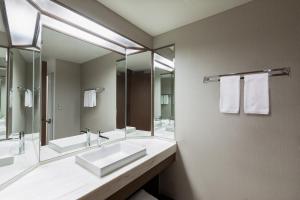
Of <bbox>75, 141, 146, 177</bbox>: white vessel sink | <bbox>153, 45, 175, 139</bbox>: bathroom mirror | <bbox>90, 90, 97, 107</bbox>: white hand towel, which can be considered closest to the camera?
<bbox>75, 141, 146, 177</bbox>: white vessel sink

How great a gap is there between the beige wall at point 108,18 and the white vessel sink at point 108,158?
1289 millimetres

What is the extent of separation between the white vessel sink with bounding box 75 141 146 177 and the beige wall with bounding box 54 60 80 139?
365 mm

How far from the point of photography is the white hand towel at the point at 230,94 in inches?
57.8

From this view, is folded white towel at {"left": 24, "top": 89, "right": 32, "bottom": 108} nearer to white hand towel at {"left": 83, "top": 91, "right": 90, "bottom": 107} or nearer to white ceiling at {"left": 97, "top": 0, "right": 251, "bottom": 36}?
white hand towel at {"left": 83, "top": 91, "right": 90, "bottom": 107}

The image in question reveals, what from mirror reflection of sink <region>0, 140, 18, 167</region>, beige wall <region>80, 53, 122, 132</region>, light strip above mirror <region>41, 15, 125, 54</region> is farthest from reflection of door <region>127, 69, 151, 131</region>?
mirror reflection of sink <region>0, 140, 18, 167</region>

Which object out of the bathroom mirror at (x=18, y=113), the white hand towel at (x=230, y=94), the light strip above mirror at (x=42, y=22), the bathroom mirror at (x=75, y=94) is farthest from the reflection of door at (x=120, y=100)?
the white hand towel at (x=230, y=94)

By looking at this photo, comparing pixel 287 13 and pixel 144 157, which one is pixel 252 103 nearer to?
pixel 287 13

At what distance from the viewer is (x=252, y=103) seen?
138cm

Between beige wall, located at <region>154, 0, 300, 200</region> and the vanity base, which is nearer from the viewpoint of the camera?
the vanity base

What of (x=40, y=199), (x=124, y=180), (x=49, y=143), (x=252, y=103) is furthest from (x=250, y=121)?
(x=49, y=143)

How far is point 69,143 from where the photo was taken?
4.99 feet

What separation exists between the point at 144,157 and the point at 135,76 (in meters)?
1.18

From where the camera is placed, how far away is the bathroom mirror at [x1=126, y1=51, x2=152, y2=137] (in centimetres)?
218

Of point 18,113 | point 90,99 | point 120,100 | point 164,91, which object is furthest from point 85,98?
point 164,91
